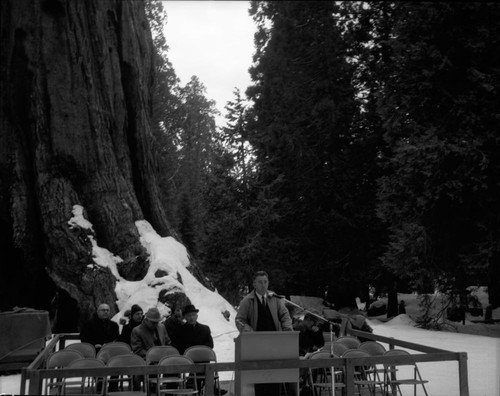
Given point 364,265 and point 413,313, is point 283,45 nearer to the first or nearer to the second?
point 364,265

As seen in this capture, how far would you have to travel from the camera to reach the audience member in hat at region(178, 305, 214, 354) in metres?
9.61

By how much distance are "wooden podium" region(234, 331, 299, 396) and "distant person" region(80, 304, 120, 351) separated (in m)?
4.09

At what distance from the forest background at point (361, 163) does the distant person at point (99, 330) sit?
8.45 meters

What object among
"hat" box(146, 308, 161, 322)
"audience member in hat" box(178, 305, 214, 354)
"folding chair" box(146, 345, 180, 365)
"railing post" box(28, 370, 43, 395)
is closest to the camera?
"railing post" box(28, 370, 43, 395)

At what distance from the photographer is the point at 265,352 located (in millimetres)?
6742

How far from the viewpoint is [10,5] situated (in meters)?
18.3

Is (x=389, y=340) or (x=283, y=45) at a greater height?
(x=283, y=45)

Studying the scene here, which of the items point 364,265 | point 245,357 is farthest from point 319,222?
point 245,357

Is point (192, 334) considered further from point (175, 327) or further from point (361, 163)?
point (361, 163)

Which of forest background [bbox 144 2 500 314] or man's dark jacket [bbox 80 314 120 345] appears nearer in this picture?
man's dark jacket [bbox 80 314 120 345]

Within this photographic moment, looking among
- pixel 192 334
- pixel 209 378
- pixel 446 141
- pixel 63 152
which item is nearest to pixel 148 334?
pixel 192 334

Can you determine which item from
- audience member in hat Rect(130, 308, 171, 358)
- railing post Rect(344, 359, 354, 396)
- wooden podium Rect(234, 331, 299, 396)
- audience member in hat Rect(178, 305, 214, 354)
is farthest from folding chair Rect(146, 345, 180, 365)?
railing post Rect(344, 359, 354, 396)

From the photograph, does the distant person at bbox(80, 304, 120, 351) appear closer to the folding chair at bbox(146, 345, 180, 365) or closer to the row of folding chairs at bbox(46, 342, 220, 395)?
the row of folding chairs at bbox(46, 342, 220, 395)

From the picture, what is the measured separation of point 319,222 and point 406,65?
32.2ft
